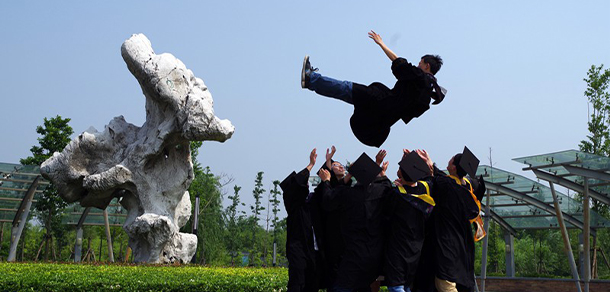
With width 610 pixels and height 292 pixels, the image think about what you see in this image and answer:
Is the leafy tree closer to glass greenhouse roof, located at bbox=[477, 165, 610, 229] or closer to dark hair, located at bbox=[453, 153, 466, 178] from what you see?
glass greenhouse roof, located at bbox=[477, 165, 610, 229]

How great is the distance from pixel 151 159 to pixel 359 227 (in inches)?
365

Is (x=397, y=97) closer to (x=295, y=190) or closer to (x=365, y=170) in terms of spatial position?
(x=365, y=170)

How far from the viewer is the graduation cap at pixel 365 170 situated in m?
6.23

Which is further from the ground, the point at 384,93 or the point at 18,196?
the point at 384,93

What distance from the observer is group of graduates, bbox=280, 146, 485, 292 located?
592 cm

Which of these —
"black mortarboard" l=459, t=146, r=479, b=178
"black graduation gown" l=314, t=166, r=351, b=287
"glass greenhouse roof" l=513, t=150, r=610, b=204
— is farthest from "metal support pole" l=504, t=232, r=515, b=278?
"black graduation gown" l=314, t=166, r=351, b=287

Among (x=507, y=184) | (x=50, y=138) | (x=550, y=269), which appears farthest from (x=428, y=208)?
(x=550, y=269)

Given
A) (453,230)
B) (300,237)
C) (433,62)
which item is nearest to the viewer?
(433,62)

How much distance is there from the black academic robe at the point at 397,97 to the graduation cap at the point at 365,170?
684mm

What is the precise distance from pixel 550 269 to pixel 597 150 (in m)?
16.0

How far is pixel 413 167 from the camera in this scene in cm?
614

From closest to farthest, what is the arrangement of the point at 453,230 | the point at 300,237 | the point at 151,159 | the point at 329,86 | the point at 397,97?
the point at 329,86 → the point at 397,97 → the point at 453,230 → the point at 300,237 → the point at 151,159

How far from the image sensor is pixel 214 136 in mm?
13672

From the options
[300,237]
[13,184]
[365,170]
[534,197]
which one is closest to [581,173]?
[534,197]
